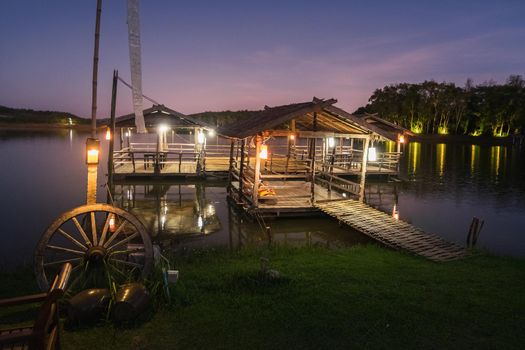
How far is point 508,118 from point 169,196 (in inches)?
2912

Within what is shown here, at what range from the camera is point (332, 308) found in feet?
21.7

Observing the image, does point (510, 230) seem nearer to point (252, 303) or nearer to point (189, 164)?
point (252, 303)

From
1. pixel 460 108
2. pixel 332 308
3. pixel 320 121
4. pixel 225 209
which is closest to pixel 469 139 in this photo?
pixel 460 108

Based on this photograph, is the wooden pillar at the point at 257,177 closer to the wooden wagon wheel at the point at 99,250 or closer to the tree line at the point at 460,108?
the wooden wagon wheel at the point at 99,250

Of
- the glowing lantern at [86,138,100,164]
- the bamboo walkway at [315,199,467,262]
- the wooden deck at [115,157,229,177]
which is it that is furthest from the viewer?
the wooden deck at [115,157,229,177]

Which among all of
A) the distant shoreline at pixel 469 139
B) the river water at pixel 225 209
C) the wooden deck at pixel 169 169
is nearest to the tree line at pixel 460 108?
the distant shoreline at pixel 469 139

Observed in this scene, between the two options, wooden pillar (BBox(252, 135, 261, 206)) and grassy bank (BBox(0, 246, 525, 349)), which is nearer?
grassy bank (BBox(0, 246, 525, 349))

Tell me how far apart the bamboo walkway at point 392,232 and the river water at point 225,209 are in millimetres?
612

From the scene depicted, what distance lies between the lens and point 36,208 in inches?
648

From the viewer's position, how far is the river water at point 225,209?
12.7 m

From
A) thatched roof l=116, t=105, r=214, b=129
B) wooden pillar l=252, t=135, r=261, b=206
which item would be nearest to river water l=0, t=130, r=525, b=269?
wooden pillar l=252, t=135, r=261, b=206

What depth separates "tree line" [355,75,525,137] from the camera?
70875 millimetres

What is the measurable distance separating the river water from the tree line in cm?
4970

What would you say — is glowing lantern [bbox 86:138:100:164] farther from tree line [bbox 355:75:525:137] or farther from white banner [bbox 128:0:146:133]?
tree line [bbox 355:75:525:137]
